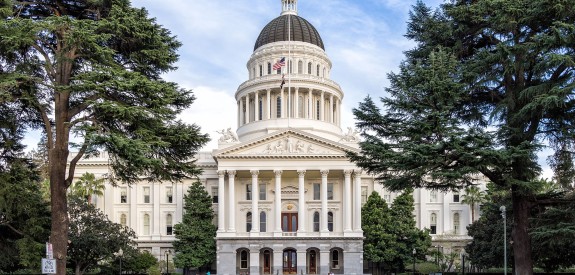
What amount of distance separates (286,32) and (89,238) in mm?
48617

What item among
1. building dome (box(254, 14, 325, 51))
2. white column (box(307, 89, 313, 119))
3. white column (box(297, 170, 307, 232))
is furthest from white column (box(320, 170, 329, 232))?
building dome (box(254, 14, 325, 51))

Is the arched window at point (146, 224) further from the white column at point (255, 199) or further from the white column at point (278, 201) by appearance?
the white column at point (278, 201)

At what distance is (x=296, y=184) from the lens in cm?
7756

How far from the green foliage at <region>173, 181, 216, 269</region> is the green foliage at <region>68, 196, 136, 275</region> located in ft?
50.5

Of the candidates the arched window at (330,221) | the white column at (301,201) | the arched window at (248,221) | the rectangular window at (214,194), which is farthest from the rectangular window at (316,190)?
the rectangular window at (214,194)

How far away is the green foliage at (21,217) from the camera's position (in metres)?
27.8

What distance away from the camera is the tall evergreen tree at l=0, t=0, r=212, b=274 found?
2066 cm

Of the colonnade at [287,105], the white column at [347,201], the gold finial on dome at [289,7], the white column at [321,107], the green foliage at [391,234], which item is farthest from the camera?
the gold finial on dome at [289,7]

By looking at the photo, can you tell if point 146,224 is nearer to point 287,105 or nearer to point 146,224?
point 146,224

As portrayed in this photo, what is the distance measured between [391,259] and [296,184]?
47.7 feet

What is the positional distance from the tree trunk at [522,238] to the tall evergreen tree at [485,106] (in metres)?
0.03

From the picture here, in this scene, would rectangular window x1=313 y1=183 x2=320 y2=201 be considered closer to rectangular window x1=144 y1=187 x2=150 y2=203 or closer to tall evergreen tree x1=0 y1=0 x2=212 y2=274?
rectangular window x1=144 y1=187 x2=150 y2=203

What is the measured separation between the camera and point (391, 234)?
2771 inches

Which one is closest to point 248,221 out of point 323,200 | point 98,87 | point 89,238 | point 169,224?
point 323,200
